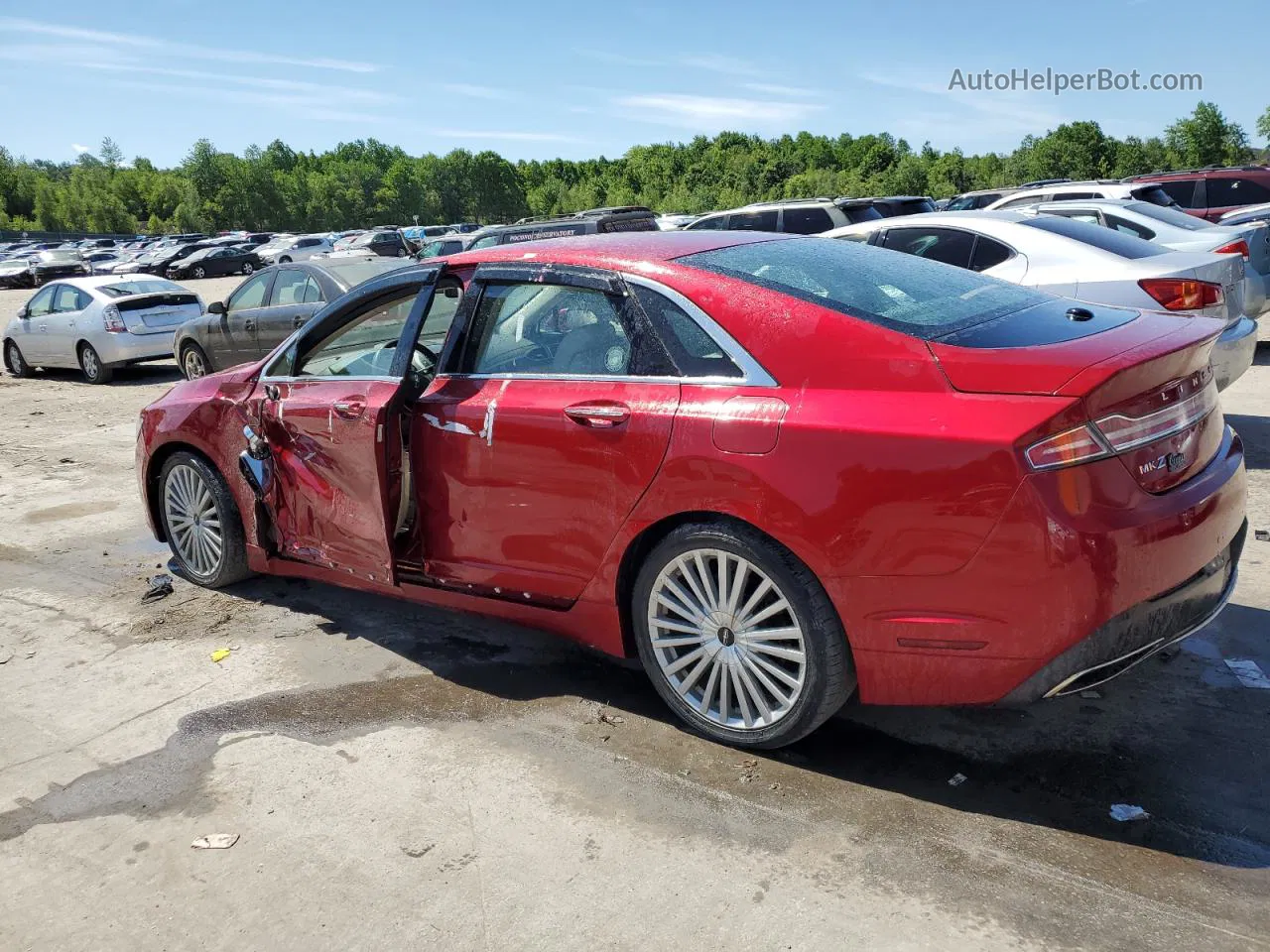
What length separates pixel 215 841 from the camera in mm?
3361

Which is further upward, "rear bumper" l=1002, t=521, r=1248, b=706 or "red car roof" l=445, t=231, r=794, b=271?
"red car roof" l=445, t=231, r=794, b=271

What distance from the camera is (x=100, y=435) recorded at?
36.1 feet

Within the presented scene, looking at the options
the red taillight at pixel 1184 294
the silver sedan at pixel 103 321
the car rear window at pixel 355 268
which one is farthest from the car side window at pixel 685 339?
the silver sedan at pixel 103 321

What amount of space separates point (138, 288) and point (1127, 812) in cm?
1572

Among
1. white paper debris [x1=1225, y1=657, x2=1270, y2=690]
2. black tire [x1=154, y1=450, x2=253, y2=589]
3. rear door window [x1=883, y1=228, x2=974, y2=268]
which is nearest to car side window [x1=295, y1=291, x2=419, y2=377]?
black tire [x1=154, y1=450, x2=253, y2=589]

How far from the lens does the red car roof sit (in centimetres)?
396

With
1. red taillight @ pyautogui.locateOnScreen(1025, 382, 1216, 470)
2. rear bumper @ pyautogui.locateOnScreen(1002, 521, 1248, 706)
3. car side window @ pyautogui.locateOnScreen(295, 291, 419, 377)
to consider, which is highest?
car side window @ pyautogui.locateOnScreen(295, 291, 419, 377)

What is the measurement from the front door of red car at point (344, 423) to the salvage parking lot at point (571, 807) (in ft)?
1.82

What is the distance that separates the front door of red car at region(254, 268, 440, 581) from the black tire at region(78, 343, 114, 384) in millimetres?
11656

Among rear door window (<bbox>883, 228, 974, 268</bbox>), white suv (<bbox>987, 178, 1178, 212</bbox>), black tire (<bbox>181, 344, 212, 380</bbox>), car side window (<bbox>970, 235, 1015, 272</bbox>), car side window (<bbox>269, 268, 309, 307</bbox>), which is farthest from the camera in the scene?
white suv (<bbox>987, 178, 1178, 212</bbox>)

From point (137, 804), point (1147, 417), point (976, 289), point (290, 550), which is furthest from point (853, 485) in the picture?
point (290, 550)

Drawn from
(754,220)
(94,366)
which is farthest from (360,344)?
(754,220)

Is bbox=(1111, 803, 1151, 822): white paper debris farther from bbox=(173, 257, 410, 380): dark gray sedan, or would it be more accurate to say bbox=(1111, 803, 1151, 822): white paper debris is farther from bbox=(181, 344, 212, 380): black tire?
bbox=(181, 344, 212, 380): black tire

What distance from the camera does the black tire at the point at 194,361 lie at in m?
13.3
